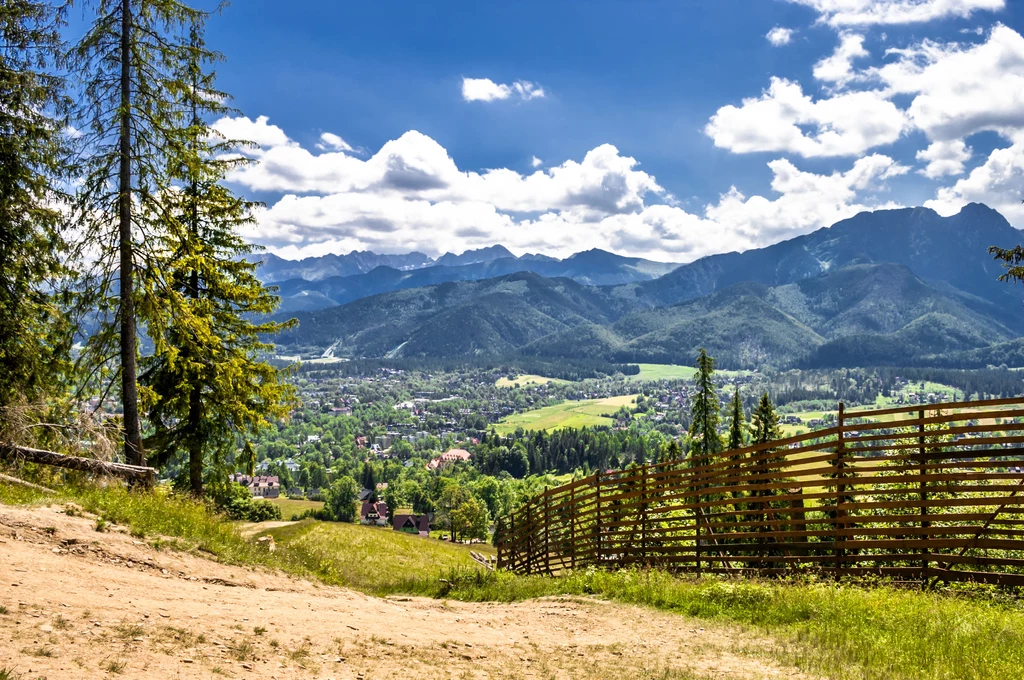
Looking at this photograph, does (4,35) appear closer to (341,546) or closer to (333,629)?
(333,629)

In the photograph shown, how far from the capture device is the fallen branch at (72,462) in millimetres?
11706

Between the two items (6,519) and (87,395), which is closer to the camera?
(6,519)

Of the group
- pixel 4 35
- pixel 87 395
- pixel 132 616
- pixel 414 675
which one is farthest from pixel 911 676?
pixel 4 35

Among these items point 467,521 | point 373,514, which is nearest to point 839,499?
point 467,521

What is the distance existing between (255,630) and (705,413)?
107 ft

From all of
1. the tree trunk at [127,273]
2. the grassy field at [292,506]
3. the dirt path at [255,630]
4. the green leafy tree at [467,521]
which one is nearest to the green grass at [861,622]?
the dirt path at [255,630]

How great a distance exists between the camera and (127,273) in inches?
560

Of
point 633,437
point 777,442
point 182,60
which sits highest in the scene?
point 182,60

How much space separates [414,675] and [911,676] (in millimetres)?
4882

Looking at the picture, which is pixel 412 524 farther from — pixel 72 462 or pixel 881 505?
pixel 881 505

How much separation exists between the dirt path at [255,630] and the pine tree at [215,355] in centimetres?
888

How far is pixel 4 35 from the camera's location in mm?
13758

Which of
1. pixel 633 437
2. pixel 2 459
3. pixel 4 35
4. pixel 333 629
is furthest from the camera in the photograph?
pixel 633 437

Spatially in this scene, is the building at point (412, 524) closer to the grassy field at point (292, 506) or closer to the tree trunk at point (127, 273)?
the grassy field at point (292, 506)
